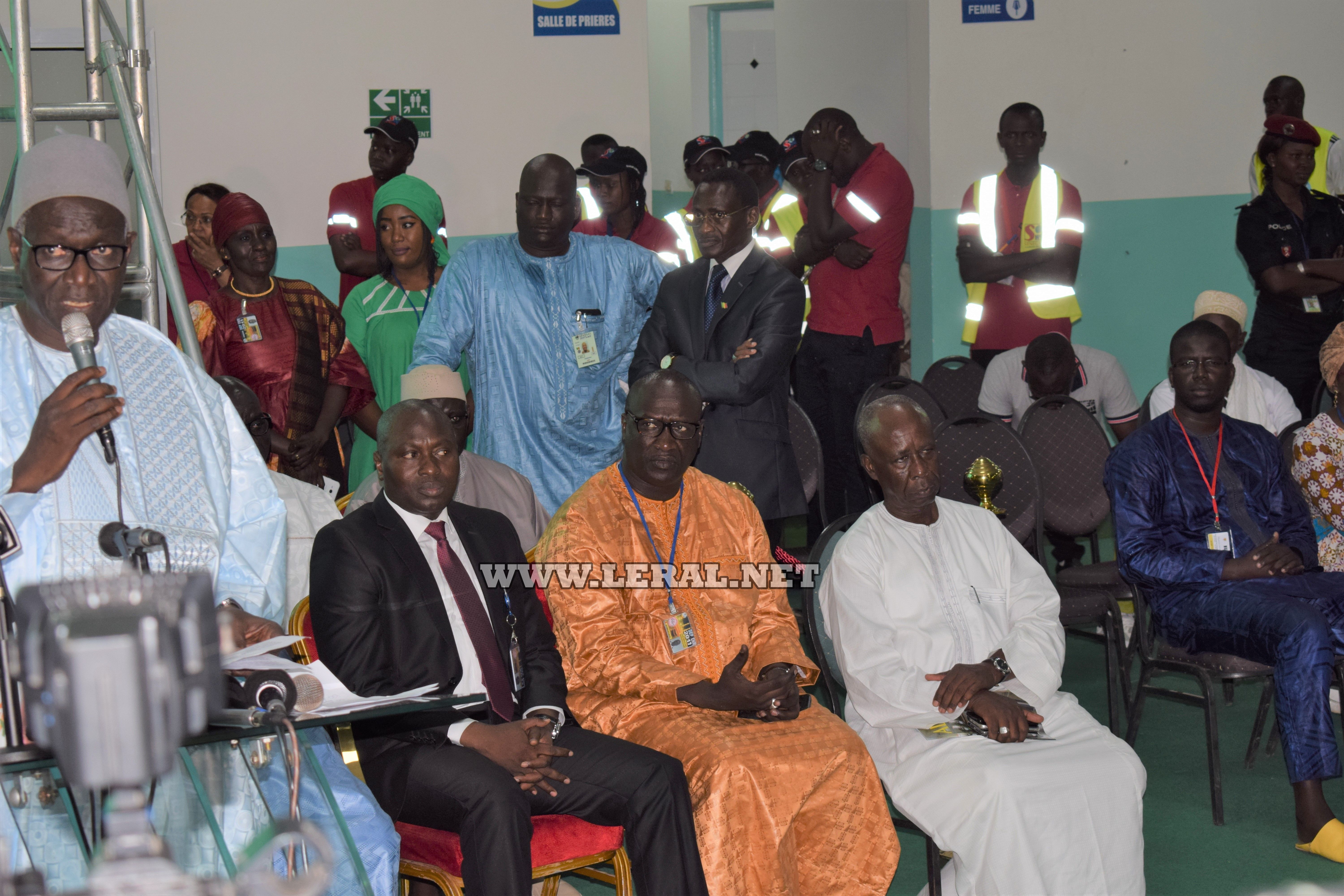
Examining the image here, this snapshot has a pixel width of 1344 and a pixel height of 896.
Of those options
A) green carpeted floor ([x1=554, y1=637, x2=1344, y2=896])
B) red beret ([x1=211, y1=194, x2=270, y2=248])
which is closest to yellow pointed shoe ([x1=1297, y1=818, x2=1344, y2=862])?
green carpeted floor ([x1=554, y1=637, x2=1344, y2=896])

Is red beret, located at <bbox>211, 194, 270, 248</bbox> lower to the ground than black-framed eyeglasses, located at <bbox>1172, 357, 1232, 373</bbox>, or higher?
higher

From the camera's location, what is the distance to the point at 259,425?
4.30m

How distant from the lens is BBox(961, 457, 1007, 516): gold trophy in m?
4.82

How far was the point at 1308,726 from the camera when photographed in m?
4.07

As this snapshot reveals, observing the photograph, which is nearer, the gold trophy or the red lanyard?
the red lanyard

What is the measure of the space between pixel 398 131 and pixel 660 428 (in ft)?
12.5

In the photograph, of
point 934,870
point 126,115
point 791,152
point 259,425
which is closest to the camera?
point 934,870

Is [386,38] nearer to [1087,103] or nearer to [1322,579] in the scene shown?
[1087,103]

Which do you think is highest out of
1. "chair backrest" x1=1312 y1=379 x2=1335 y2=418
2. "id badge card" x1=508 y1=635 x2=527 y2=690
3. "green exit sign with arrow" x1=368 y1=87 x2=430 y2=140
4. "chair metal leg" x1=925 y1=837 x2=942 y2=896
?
"green exit sign with arrow" x1=368 y1=87 x2=430 y2=140

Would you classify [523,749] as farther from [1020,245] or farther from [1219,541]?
[1020,245]

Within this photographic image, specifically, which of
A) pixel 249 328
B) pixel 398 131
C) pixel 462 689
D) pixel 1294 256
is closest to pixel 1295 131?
pixel 1294 256

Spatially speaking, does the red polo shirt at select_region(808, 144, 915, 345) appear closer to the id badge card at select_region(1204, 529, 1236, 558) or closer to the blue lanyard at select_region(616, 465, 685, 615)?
the id badge card at select_region(1204, 529, 1236, 558)

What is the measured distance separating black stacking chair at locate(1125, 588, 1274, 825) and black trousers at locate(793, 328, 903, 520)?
181cm

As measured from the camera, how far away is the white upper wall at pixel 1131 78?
29.1 ft
